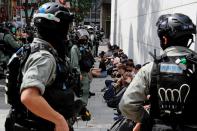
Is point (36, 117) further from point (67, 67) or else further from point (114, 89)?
point (114, 89)

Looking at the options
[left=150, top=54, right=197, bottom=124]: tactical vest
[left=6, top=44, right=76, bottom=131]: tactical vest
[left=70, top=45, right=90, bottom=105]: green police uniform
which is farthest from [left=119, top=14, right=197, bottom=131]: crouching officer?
[left=70, top=45, right=90, bottom=105]: green police uniform

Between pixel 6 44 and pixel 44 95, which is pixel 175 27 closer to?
pixel 44 95

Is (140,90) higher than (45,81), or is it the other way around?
(45,81)

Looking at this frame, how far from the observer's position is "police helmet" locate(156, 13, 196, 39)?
303 cm

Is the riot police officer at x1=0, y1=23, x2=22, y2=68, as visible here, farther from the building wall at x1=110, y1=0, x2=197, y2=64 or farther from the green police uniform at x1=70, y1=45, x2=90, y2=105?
the green police uniform at x1=70, y1=45, x2=90, y2=105

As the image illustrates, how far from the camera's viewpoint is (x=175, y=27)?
303 centimetres

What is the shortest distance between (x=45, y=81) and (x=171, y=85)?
0.79m

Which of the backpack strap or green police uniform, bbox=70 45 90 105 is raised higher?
the backpack strap

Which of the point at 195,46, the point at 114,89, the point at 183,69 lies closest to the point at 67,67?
the point at 183,69

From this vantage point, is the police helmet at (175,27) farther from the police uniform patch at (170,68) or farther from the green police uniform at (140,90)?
the police uniform patch at (170,68)

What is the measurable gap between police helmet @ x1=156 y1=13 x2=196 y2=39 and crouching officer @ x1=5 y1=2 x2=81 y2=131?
0.62 metres

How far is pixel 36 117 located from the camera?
2.95m

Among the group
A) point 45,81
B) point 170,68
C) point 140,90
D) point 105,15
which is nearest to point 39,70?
point 45,81

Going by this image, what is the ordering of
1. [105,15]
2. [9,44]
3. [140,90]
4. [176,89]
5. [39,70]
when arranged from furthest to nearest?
[105,15], [9,44], [140,90], [176,89], [39,70]
